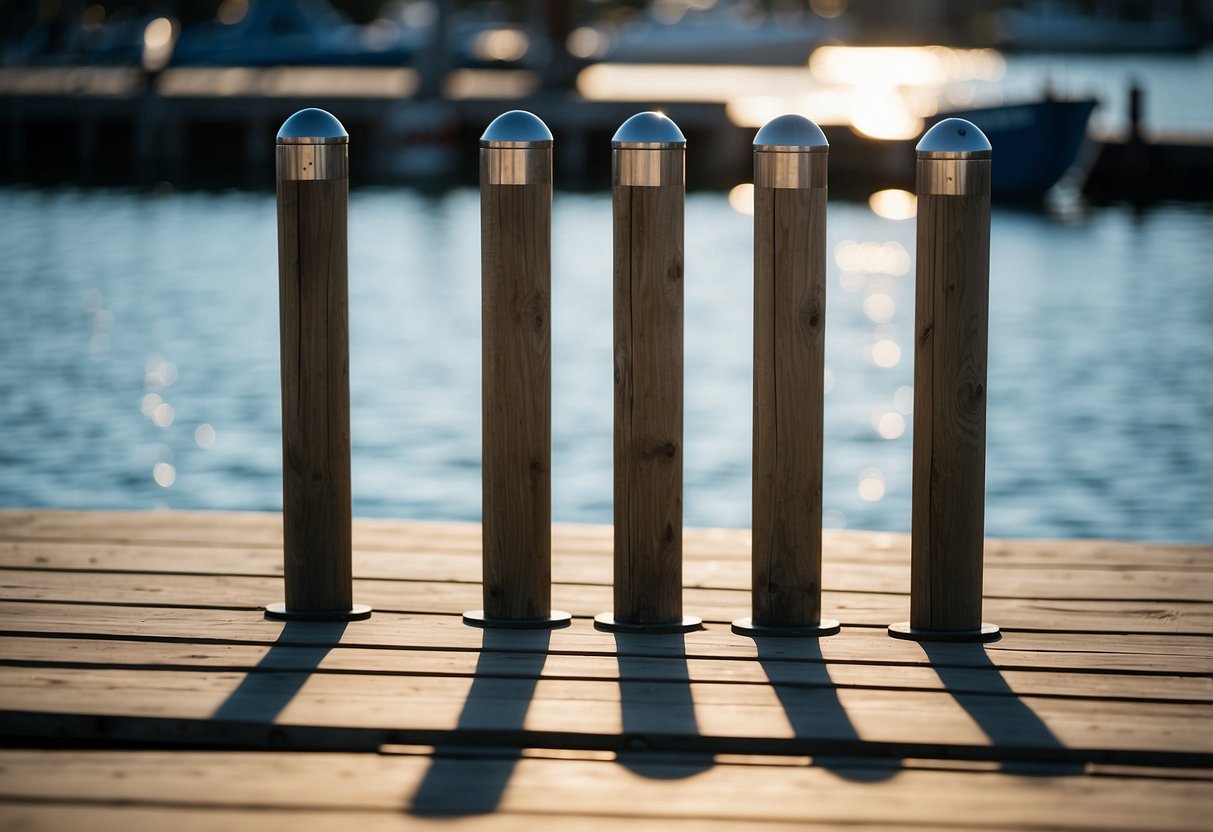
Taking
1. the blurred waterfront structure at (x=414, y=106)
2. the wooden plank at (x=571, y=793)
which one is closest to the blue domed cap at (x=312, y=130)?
the wooden plank at (x=571, y=793)

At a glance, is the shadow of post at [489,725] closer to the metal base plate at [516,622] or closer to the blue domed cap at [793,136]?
the metal base plate at [516,622]

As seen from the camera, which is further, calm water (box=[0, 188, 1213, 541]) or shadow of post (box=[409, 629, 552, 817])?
calm water (box=[0, 188, 1213, 541])

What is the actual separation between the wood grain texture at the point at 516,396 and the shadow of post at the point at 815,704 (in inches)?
23.5

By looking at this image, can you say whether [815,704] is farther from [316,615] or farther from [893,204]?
[893,204]

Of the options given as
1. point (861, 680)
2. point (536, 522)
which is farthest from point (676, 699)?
point (536, 522)

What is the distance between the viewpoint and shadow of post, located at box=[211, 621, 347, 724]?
3412 mm

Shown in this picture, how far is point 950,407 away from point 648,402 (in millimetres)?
698

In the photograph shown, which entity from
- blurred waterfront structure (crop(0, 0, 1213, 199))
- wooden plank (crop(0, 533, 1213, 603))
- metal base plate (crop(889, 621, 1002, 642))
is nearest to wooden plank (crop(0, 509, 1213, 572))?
wooden plank (crop(0, 533, 1213, 603))

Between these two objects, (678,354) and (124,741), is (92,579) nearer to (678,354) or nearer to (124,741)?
(124,741)

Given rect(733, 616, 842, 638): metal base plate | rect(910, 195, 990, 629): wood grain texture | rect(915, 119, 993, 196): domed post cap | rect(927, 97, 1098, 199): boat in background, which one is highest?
rect(927, 97, 1098, 199): boat in background

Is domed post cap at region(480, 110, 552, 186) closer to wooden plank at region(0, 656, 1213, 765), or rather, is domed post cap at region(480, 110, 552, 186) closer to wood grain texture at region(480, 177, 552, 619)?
wood grain texture at region(480, 177, 552, 619)

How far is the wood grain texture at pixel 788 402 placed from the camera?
3.97 metres

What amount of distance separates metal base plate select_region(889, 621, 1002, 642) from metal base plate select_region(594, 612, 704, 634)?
0.48 m

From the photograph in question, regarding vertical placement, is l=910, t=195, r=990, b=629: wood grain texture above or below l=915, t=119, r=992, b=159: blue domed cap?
below
